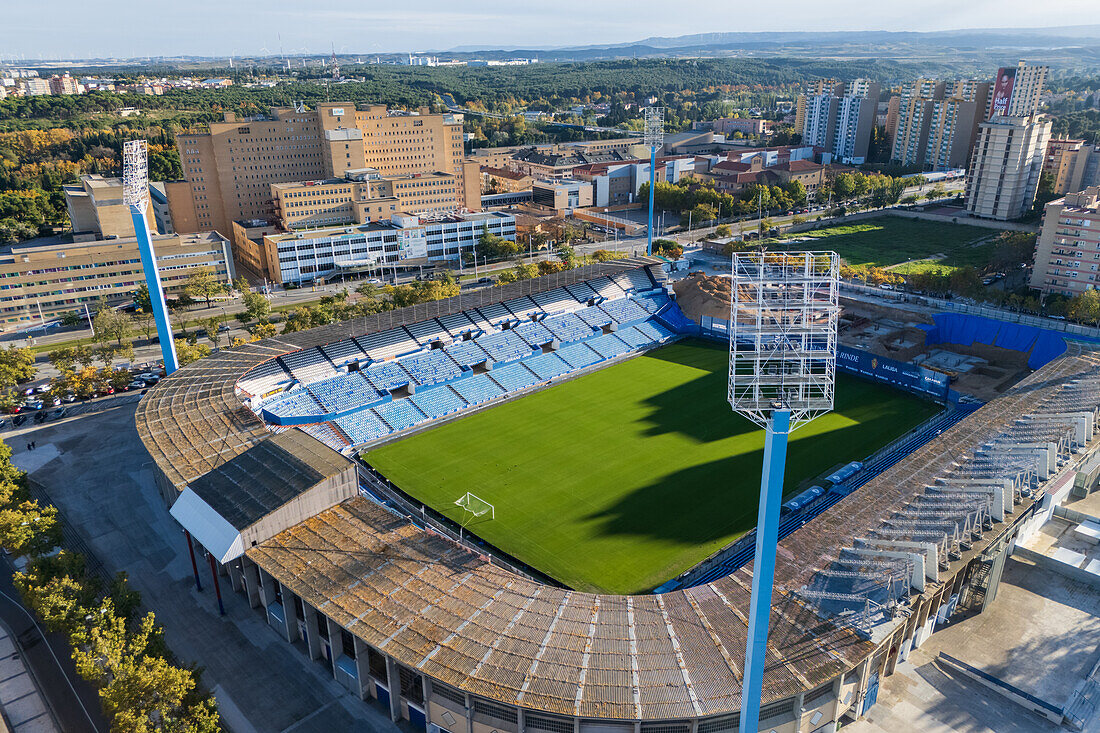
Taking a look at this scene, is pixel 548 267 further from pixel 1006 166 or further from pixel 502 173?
pixel 1006 166

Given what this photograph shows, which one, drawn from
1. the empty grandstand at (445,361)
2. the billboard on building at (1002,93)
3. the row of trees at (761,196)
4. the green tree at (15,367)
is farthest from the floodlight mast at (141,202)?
the billboard on building at (1002,93)

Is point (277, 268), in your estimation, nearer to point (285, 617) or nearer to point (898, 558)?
point (285, 617)

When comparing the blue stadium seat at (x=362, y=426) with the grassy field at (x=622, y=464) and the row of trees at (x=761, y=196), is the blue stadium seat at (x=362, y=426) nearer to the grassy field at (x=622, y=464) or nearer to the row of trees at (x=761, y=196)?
the grassy field at (x=622, y=464)

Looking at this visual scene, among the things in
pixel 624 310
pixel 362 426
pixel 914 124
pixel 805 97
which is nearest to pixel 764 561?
pixel 362 426

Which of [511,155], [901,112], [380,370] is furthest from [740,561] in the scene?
[901,112]

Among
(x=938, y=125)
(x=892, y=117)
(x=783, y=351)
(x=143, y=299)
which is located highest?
(x=783, y=351)

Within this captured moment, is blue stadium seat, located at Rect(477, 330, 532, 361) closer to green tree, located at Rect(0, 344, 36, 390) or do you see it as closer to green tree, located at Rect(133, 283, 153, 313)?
green tree, located at Rect(0, 344, 36, 390)

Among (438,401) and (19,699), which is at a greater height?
(438,401)
